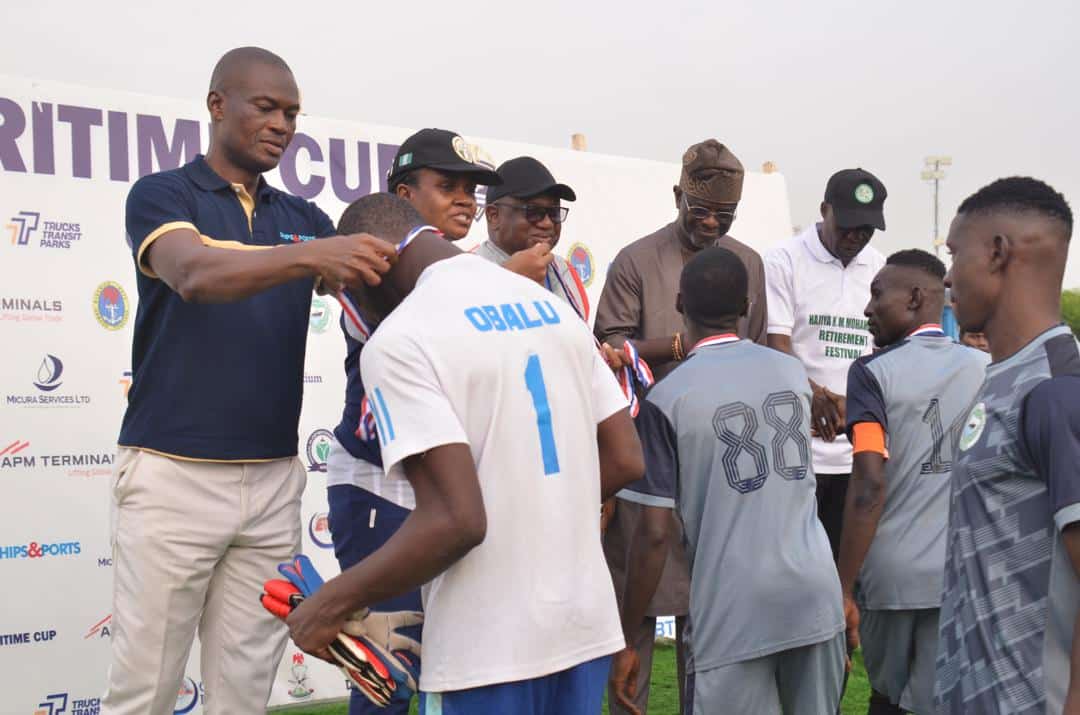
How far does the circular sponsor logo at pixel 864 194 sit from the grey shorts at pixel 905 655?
1.83 metres

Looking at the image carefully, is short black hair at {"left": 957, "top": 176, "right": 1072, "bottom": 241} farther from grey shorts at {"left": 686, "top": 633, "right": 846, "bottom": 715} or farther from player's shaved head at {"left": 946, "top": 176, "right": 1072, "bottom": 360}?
grey shorts at {"left": 686, "top": 633, "right": 846, "bottom": 715}

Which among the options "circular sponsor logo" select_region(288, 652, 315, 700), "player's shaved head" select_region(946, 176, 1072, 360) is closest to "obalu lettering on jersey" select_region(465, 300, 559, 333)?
"player's shaved head" select_region(946, 176, 1072, 360)

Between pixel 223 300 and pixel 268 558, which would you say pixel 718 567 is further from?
pixel 223 300

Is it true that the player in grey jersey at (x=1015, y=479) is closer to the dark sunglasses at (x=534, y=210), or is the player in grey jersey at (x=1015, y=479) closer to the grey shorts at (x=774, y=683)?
the grey shorts at (x=774, y=683)

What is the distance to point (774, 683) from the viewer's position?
318cm

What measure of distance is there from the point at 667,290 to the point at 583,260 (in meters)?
2.49

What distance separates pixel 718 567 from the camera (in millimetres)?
3117

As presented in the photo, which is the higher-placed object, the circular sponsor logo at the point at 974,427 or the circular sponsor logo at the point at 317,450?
the circular sponsor logo at the point at 974,427

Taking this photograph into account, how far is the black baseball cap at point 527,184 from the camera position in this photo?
12.2 ft

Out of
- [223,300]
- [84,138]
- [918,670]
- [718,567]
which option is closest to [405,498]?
[223,300]

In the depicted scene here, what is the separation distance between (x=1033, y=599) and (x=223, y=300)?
6.45 feet

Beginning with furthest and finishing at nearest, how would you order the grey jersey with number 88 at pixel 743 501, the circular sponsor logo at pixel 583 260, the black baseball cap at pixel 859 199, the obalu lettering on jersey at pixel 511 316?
the circular sponsor logo at pixel 583 260
the black baseball cap at pixel 859 199
the grey jersey with number 88 at pixel 743 501
the obalu lettering on jersey at pixel 511 316

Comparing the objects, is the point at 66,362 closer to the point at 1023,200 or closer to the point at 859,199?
the point at 859,199

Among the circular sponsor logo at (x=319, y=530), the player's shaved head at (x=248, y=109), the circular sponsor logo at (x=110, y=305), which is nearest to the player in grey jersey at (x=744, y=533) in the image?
the player's shaved head at (x=248, y=109)
